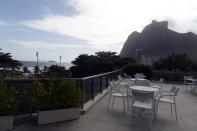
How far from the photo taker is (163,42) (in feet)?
183

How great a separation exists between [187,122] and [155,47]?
51977 millimetres

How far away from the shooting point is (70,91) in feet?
16.7

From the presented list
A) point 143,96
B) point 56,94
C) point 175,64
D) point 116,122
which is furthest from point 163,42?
point 56,94

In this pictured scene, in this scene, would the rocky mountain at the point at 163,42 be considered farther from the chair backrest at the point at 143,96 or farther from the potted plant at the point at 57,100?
the potted plant at the point at 57,100

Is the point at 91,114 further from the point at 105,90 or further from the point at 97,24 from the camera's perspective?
the point at 97,24

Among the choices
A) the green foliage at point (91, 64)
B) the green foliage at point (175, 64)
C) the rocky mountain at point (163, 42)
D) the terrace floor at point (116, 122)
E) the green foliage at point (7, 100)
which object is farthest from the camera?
the rocky mountain at point (163, 42)

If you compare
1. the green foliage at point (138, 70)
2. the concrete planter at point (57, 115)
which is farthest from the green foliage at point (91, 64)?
the concrete planter at point (57, 115)

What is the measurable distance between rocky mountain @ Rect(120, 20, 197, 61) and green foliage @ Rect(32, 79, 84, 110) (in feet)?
151

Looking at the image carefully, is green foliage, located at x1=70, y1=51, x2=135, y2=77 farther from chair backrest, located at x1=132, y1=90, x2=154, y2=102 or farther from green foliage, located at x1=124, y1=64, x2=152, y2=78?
chair backrest, located at x1=132, y1=90, x2=154, y2=102

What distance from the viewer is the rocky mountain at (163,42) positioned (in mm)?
53031

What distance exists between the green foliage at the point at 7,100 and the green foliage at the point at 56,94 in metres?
0.41

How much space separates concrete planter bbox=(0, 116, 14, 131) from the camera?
437 centimetres

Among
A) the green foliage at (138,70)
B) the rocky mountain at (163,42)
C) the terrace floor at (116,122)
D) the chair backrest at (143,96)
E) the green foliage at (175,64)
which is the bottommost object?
the terrace floor at (116,122)

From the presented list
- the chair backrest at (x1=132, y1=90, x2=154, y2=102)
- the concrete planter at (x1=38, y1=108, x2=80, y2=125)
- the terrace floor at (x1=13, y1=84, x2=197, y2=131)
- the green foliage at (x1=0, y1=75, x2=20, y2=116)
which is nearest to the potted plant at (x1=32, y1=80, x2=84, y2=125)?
the concrete planter at (x1=38, y1=108, x2=80, y2=125)
